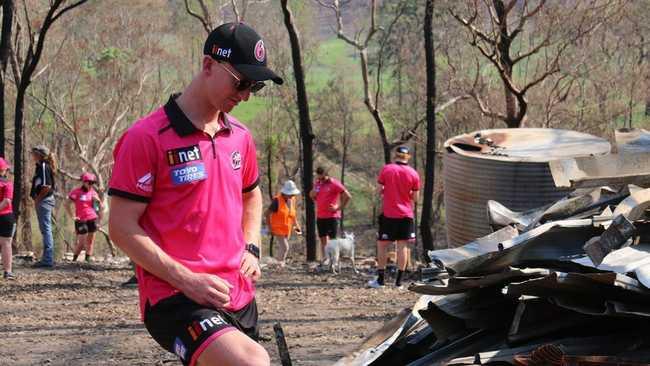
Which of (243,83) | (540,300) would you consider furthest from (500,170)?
(243,83)

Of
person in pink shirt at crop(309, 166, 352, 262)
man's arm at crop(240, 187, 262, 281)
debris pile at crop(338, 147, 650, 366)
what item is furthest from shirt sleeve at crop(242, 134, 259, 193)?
person in pink shirt at crop(309, 166, 352, 262)

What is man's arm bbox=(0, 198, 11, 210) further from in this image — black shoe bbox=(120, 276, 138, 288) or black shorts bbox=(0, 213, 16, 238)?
black shoe bbox=(120, 276, 138, 288)

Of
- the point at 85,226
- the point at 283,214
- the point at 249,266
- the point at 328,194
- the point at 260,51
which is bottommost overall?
the point at 85,226

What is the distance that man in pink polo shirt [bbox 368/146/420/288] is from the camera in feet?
40.9

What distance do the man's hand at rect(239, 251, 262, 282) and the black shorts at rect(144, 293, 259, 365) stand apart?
20 centimetres

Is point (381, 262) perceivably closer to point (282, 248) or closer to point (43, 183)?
point (282, 248)

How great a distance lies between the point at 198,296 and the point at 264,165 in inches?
1691

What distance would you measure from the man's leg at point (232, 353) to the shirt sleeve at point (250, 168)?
2.66 feet

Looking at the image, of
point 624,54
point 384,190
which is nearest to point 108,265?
point 384,190

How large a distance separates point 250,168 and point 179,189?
0.49 metres

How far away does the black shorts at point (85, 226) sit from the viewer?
16.4 metres

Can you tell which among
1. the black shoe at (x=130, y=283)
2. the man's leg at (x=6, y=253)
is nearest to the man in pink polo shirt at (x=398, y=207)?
the black shoe at (x=130, y=283)

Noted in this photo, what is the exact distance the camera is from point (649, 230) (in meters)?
4.71

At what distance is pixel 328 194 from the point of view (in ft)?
51.1
